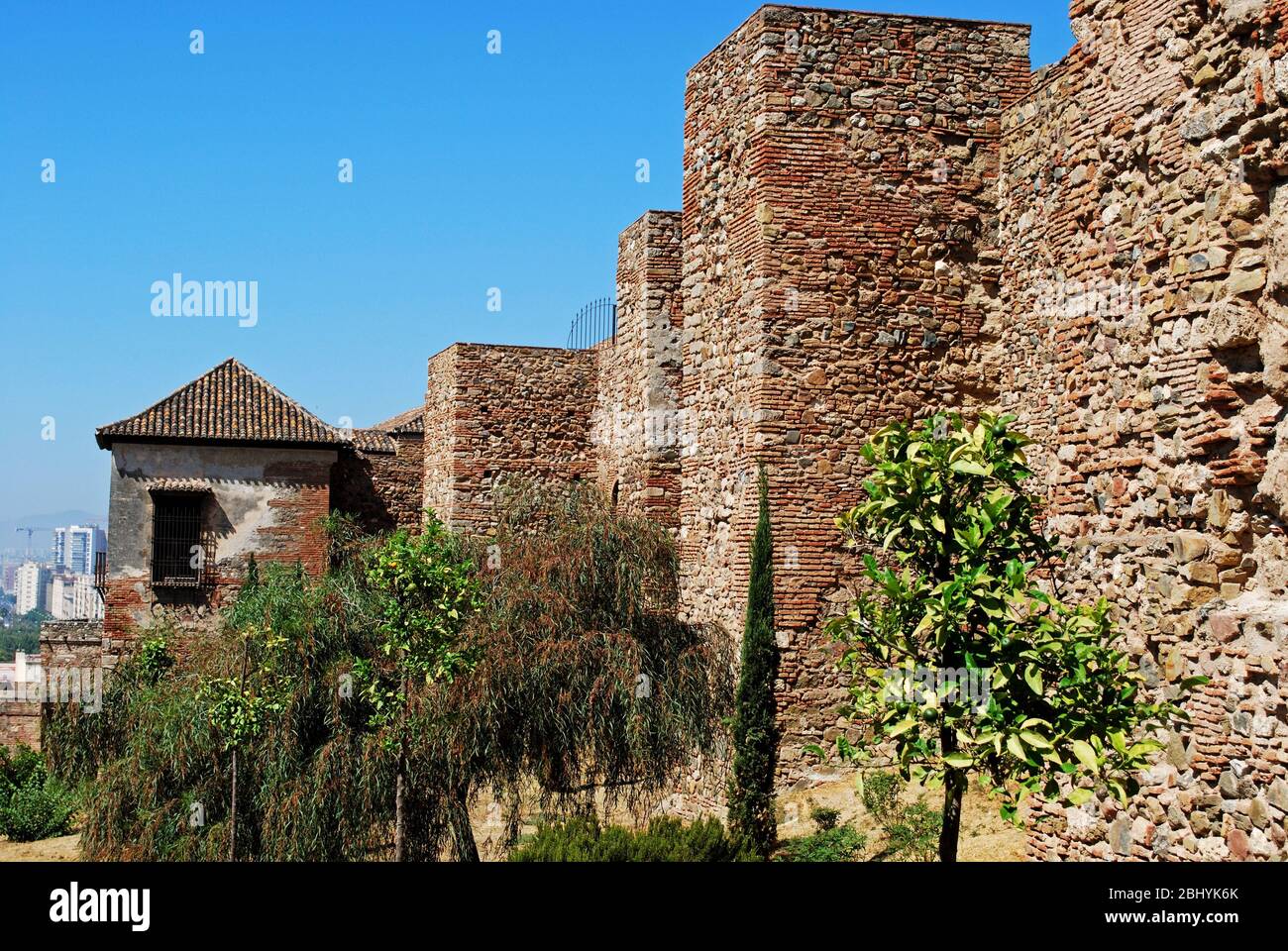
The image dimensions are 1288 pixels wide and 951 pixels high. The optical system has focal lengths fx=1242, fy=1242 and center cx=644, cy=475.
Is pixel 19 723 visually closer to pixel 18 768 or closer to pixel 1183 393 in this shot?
pixel 18 768

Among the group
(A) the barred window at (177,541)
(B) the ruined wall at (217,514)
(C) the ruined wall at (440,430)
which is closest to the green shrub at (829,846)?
(C) the ruined wall at (440,430)

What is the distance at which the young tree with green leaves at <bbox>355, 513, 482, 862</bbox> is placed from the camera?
11383 mm

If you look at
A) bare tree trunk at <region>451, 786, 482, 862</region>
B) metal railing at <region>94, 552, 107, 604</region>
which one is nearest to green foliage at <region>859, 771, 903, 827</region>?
bare tree trunk at <region>451, 786, 482, 862</region>

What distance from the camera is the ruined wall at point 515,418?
2041 cm

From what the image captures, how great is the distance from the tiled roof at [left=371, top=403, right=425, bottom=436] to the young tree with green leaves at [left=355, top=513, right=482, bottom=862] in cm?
1540

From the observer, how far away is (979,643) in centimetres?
609

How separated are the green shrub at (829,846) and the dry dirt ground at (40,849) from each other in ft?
40.3

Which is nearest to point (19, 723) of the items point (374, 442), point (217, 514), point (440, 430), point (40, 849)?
point (217, 514)

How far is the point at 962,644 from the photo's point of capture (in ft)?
19.9

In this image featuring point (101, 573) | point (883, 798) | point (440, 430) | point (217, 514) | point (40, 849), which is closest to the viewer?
point (883, 798)

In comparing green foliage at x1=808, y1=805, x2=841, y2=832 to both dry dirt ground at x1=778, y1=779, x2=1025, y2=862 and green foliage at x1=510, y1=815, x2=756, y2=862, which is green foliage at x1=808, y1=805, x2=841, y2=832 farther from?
green foliage at x1=510, y1=815, x2=756, y2=862

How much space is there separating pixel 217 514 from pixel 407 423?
21.2 ft

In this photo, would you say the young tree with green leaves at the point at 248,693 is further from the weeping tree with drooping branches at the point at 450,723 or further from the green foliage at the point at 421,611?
the green foliage at the point at 421,611
